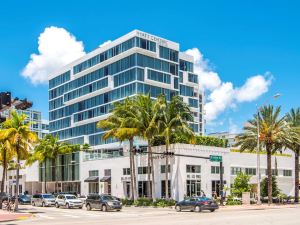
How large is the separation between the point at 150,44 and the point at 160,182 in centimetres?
4386

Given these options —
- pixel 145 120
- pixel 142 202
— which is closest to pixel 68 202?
pixel 142 202

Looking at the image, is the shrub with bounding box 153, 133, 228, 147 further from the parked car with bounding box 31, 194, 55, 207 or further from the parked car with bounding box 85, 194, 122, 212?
the parked car with bounding box 31, 194, 55, 207

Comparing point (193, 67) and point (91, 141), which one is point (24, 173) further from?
point (193, 67)

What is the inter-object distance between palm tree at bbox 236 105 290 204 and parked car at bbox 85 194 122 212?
21.0 meters

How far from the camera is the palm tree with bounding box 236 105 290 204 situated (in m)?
59.5

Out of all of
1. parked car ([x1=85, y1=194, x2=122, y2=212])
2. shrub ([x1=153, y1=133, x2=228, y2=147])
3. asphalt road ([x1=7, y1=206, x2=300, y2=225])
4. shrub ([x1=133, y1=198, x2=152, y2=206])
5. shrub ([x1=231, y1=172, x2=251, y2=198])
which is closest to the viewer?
asphalt road ([x1=7, y1=206, x2=300, y2=225])

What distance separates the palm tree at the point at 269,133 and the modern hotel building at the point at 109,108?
261 inches

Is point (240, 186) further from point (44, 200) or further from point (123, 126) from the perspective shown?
point (44, 200)

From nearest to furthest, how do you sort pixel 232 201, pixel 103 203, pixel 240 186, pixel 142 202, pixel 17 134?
pixel 17 134 → pixel 103 203 → pixel 142 202 → pixel 232 201 → pixel 240 186

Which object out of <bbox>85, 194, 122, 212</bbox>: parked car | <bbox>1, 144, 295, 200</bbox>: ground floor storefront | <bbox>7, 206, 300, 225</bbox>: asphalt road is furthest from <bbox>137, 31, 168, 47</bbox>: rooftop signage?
<bbox>7, 206, 300, 225</bbox>: asphalt road

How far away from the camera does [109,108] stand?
336 ft

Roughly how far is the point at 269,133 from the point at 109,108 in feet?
161

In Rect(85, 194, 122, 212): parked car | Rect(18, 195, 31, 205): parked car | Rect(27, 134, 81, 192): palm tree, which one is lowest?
Rect(18, 195, 31, 205): parked car

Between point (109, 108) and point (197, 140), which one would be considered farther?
point (109, 108)
